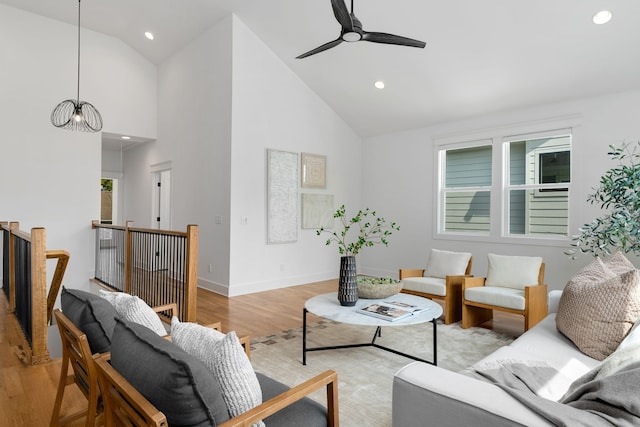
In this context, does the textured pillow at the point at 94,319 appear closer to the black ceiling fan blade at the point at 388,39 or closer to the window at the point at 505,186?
the black ceiling fan blade at the point at 388,39

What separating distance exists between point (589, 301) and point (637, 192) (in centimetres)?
227

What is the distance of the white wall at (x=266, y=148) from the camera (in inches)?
216

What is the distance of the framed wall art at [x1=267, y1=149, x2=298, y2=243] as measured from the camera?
231 inches

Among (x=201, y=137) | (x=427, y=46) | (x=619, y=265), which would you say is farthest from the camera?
(x=201, y=137)

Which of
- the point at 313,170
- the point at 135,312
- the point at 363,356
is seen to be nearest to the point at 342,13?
the point at 135,312

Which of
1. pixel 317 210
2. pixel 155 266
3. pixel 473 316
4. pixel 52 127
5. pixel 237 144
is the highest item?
pixel 52 127

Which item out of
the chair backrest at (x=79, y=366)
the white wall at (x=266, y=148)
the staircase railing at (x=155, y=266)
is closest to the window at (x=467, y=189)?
the white wall at (x=266, y=148)

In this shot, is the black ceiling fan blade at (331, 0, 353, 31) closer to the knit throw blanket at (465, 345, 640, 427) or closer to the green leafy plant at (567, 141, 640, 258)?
the knit throw blanket at (465, 345, 640, 427)

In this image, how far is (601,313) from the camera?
2088mm

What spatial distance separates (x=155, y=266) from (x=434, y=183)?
4302mm

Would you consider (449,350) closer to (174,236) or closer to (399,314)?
(399,314)

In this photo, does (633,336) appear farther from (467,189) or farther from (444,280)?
(467,189)

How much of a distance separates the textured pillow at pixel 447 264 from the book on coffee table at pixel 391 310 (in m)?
1.57

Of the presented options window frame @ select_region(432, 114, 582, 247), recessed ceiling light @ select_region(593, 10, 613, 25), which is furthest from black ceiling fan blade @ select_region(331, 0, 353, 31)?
window frame @ select_region(432, 114, 582, 247)
